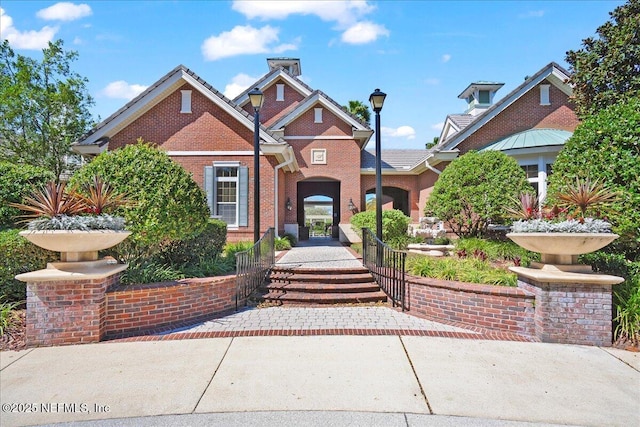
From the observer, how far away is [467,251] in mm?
9336

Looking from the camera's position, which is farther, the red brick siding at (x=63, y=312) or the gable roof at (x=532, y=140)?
the gable roof at (x=532, y=140)

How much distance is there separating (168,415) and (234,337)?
6.07 ft

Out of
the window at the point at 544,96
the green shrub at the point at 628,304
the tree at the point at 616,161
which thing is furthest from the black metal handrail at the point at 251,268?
the window at the point at 544,96

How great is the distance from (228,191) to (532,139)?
11.7 m

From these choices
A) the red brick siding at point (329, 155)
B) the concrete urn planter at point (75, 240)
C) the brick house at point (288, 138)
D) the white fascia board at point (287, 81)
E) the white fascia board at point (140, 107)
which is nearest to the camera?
the concrete urn planter at point (75, 240)

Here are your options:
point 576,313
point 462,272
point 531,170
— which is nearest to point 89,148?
point 462,272

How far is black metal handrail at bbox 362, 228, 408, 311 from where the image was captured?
6309 mm

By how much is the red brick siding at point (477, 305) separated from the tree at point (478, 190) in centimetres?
511

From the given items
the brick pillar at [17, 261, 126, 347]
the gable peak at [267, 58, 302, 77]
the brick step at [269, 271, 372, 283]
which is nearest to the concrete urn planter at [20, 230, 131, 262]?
the brick pillar at [17, 261, 126, 347]

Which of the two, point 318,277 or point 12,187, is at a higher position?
point 12,187

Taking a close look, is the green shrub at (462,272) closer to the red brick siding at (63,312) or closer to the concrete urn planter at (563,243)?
the concrete urn planter at (563,243)

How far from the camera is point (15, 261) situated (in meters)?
5.48

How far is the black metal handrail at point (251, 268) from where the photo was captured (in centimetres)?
→ 639

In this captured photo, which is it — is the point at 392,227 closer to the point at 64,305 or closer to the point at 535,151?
the point at 535,151
